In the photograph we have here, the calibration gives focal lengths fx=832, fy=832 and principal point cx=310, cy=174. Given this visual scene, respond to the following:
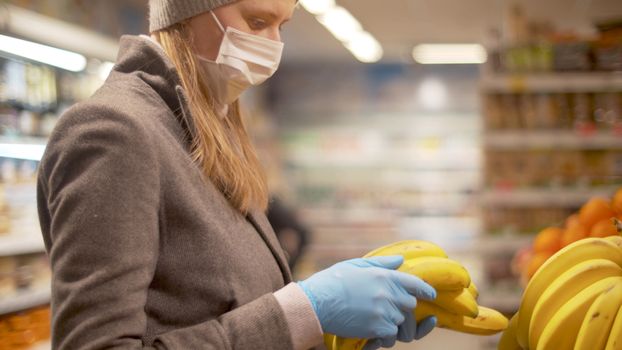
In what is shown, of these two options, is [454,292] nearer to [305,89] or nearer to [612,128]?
[612,128]

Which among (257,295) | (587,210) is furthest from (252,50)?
(587,210)

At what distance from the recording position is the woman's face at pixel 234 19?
156 centimetres

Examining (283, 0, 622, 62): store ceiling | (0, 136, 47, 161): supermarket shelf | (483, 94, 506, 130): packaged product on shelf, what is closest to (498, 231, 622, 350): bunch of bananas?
(0, 136, 47, 161): supermarket shelf

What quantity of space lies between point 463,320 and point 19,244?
10.7 feet

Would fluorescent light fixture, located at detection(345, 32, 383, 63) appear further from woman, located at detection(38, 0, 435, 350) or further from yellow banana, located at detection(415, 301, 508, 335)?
yellow banana, located at detection(415, 301, 508, 335)

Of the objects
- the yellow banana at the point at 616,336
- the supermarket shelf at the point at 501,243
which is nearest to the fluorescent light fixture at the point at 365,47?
the supermarket shelf at the point at 501,243

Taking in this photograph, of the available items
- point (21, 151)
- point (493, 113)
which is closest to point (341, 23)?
point (493, 113)

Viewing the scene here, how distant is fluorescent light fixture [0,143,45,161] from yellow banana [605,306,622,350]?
372 centimetres

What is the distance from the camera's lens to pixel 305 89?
1338 cm

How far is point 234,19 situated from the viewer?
1571 millimetres

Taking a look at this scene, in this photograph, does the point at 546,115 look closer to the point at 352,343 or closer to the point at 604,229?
the point at 604,229

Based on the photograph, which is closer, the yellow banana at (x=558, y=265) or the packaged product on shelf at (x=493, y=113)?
the yellow banana at (x=558, y=265)

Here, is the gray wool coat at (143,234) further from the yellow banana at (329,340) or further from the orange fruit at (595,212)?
the orange fruit at (595,212)

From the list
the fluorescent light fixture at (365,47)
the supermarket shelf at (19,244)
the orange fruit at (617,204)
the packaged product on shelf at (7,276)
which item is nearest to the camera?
the orange fruit at (617,204)
